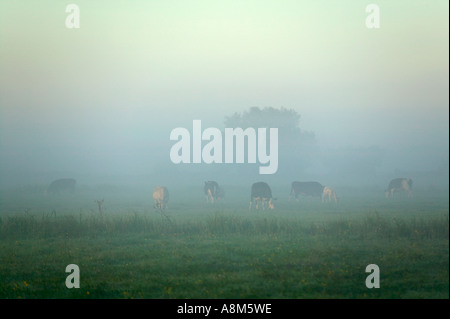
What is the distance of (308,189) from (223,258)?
18.9 meters

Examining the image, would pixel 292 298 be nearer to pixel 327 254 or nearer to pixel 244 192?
pixel 327 254

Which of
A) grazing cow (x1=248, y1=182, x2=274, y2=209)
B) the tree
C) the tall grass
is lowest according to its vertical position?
the tall grass

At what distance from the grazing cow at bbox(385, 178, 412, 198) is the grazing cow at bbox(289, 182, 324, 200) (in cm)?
476

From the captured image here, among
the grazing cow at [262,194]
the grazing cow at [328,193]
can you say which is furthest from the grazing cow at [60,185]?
the grazing cow at [328,193]

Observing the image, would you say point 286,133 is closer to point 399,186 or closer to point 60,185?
point 399,186

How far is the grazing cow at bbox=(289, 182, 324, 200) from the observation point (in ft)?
99.0

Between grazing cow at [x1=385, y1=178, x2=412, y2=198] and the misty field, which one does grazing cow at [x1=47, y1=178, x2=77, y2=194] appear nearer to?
the misty field

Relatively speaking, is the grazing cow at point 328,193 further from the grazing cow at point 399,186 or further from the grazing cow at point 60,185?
the grazing cow at point 60,185

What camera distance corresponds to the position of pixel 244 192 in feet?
113

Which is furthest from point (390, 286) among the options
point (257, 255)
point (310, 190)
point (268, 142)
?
point (268, 142)

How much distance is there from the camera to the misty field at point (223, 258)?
33.6 feet

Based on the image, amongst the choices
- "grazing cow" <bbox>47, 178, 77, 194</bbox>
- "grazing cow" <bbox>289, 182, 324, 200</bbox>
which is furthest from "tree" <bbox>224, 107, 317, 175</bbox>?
"grazing cow" <bbox>47, 178, 77, 194</bbox>

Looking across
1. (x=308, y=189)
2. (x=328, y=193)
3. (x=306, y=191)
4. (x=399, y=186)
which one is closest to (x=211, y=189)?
(x=306, y=191)

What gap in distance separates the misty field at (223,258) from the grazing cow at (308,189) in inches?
394
